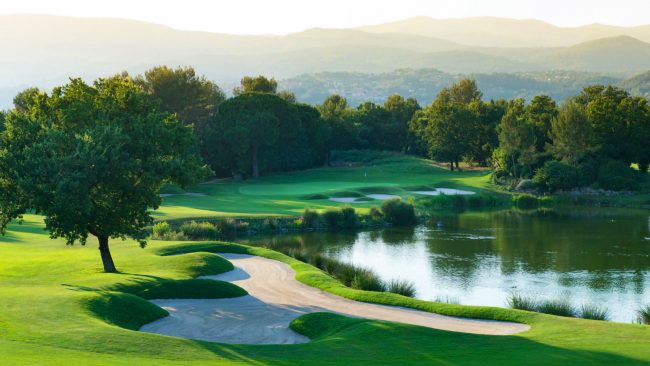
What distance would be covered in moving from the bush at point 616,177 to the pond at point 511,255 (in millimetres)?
13950

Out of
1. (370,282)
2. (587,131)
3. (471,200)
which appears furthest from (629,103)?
(370,282)

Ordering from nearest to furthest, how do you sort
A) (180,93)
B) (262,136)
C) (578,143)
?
(578,143), (262,136), (180,93)

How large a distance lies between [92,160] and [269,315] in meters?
9.74

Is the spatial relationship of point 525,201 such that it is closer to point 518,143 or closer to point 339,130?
point 518,143

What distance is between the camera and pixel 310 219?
62.5 m

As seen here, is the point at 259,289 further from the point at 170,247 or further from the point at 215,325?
the point at 170,247

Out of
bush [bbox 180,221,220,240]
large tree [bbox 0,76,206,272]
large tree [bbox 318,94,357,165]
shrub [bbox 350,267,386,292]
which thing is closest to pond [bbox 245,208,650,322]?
shrub [bbox 350,267,386,292]

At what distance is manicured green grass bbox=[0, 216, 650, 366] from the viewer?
1956 cm

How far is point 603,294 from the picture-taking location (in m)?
37.0

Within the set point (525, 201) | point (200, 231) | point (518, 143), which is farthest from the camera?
point (518, 143)

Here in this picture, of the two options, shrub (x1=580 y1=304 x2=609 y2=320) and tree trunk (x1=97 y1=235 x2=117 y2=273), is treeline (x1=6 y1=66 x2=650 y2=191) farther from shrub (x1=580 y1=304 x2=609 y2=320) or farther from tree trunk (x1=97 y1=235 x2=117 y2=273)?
shrub (x1=580 y1=304 x2=609 y2=320)

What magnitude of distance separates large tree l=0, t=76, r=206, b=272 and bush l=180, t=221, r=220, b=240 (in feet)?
60.8

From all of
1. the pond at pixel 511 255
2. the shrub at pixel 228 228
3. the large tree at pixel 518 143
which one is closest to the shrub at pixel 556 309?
the pond at pixel 511 255

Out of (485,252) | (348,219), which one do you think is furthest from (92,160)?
(348,219)
